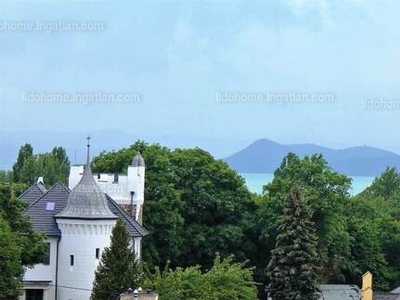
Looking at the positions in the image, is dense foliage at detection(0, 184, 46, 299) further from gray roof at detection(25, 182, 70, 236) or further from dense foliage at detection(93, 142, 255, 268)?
dense foliage at detection(93, 142, 255, 268)

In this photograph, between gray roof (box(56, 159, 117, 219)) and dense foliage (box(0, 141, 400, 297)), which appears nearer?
gray roof (box(56, 159, 117, 219))

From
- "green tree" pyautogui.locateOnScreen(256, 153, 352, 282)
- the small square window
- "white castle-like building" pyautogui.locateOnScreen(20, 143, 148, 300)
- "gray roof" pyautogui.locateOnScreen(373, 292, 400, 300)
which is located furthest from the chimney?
the small square window

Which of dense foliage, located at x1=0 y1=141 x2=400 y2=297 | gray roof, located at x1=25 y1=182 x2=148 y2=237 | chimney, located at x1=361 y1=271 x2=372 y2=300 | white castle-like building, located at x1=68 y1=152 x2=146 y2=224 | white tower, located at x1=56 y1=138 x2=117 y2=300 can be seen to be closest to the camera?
white tower, located at x1=56 y1=138 x2=117 y2=300

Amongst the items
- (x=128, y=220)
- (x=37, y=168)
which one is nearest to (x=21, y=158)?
(x=37, y=168)

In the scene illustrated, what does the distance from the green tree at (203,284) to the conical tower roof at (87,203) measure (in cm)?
405

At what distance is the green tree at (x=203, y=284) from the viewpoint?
53031mm

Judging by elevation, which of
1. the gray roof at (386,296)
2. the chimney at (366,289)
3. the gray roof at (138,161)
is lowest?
the gray roof at (386,296)

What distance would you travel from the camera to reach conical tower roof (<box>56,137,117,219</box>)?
5659cm

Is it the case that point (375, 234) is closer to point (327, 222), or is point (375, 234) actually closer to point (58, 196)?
point (327, 222)

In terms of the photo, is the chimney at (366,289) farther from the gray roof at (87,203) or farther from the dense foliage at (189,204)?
the gray roof at (87,203)

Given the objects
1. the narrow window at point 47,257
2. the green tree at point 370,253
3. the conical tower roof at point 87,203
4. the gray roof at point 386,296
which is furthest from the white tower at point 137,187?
the green tree at point 370,253

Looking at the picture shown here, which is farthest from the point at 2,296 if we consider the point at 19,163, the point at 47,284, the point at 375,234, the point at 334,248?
the point at 19,163

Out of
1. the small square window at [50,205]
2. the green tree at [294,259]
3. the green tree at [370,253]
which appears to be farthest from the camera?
the green tree at [370,253]

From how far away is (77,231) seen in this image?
185 feet
